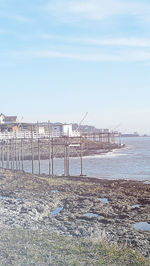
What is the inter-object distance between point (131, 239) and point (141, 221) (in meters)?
2.98

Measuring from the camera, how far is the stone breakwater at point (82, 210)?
422 inches

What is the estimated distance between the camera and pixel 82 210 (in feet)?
47.2

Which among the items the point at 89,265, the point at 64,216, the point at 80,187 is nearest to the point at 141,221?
the point at 64,216

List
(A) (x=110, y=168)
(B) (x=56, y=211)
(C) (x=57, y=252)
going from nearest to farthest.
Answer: (C) (x=57, y=252), (B) (x=56, y=211), (A) (x=110, y=168)

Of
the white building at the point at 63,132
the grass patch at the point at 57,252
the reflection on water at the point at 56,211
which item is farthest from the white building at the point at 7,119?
the grass patch at the point at 57,252

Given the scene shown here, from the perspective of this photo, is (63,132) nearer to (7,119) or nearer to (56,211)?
(7,119)

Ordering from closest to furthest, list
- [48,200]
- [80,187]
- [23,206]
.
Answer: [23,206] < [48,200] < [80,187]

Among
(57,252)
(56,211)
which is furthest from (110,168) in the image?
(57,252)

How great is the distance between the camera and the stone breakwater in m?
10.7

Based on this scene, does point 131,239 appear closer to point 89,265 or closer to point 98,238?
point 98,238

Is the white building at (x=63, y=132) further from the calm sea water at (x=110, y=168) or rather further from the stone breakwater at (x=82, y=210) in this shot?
the stone breakwater at (x=82, y=210)

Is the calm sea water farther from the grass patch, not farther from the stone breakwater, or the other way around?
the grass patch

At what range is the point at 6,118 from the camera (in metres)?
80.1

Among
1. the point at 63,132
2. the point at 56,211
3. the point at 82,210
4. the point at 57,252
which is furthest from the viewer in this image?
the point at 63,132
